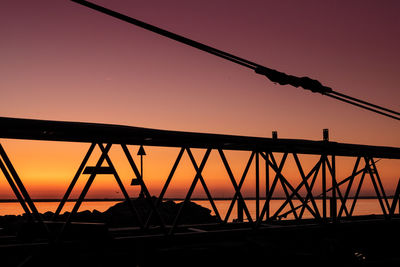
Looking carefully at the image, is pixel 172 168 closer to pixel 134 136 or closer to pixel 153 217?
pixel 134 136

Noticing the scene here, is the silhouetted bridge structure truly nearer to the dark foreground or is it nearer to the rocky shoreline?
the dark foreground

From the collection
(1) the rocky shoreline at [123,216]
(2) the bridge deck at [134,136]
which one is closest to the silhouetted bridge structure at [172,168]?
(2) the bridge deck at [134,136]

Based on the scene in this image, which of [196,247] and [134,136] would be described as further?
[196,247]

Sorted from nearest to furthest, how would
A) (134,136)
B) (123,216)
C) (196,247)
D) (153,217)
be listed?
(134,136) → (196,247) → (153,217) → (123,216)

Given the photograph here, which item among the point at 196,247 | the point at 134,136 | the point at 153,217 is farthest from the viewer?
the point at 153,217

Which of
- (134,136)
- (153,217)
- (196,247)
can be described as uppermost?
(153,217)

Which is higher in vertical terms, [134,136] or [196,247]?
[134,136]

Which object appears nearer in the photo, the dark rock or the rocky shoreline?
the rocky shoreline

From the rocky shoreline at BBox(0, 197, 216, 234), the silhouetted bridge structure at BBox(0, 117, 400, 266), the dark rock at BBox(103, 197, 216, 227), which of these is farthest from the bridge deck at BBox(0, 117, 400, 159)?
the dark rock at BBox(103, 197, 216, 227)

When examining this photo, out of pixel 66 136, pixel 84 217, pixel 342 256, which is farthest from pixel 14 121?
pixel 84 217

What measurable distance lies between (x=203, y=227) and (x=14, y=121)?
32.4 feet

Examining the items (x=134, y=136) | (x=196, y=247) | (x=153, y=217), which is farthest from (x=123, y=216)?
(x=134, y=136)

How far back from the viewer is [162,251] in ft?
46.6

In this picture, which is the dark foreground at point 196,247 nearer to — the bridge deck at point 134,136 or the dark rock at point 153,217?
the bridge deck at point 134,136
